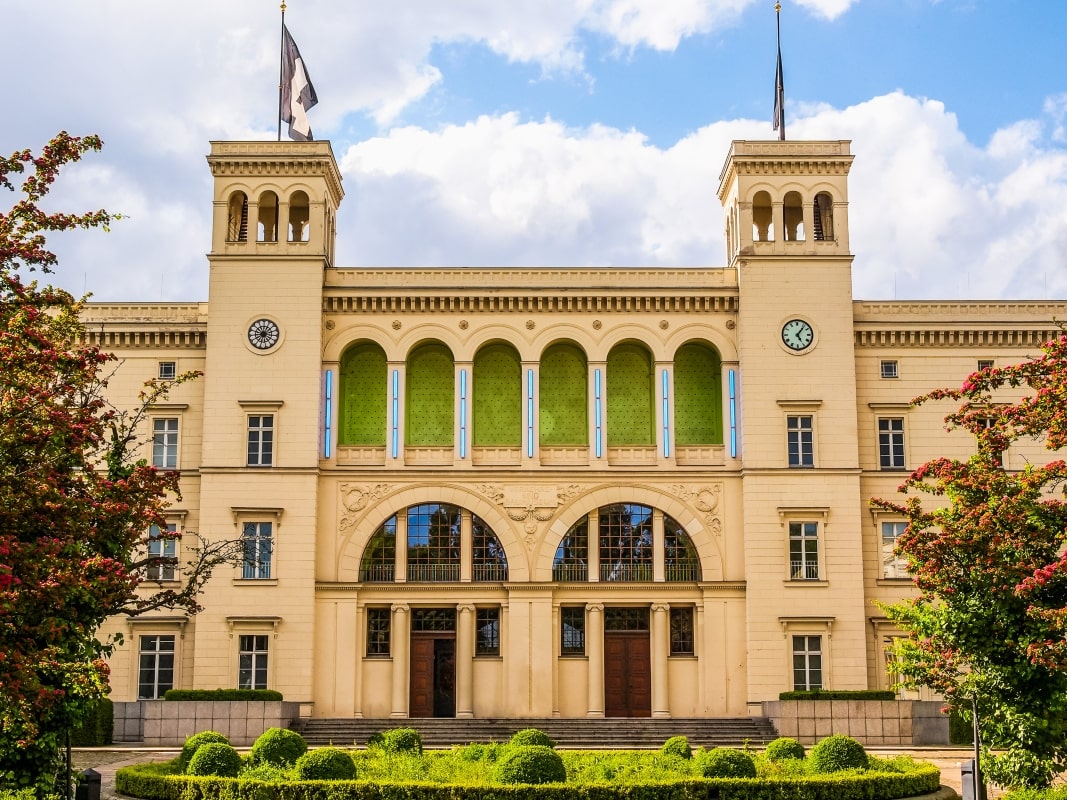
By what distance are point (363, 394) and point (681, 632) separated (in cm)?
1496

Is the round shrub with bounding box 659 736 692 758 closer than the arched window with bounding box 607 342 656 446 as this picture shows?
Yes

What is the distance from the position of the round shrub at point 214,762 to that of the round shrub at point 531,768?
5.62m

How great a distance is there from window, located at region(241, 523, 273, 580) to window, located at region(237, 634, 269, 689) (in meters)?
2.19

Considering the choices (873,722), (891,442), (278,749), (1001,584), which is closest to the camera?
(1001,584)

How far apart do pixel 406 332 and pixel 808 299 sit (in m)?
15.0

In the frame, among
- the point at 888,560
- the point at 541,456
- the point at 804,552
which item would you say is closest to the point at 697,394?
the point at 541,456

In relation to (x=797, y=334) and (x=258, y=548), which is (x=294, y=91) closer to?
(x=258, y=548)

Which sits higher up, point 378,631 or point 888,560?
point 888,560

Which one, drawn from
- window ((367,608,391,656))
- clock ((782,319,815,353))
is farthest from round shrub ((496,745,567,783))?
clock ((782,319,815,353))

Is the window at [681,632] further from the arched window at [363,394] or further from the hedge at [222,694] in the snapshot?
the hedge at [222,694]

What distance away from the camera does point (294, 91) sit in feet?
165

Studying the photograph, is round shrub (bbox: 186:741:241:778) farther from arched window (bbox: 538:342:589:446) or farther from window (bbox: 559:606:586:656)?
arched window (bbox: 538:342:589:446)

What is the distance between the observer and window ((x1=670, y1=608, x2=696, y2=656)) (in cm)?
4703

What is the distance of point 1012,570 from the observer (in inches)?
939
